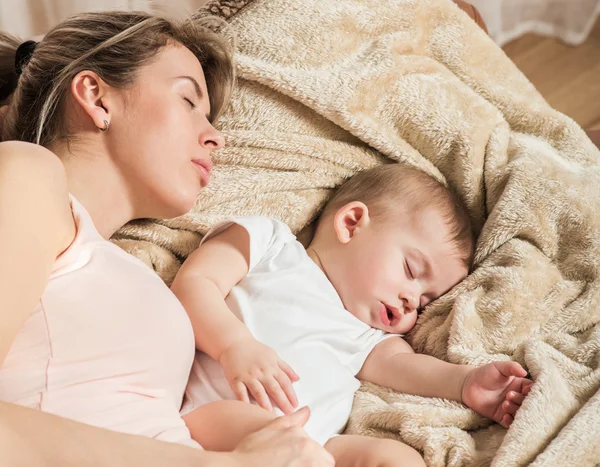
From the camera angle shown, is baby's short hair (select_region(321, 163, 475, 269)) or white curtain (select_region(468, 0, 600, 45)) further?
white curtain (select_region(468, 0, 600, 45))

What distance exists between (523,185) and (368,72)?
403 mm

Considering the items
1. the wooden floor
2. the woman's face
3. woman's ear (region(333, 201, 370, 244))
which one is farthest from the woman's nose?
the wooden floor

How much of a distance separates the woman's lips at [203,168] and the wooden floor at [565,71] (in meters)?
1.77

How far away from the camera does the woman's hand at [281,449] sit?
2.93 feet

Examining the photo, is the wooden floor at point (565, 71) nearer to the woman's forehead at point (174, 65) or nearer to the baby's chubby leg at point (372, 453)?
the woman's forehead at point (174, 65)

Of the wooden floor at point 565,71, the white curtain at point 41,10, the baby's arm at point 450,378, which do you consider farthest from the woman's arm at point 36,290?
the wooden floor at point 565,71

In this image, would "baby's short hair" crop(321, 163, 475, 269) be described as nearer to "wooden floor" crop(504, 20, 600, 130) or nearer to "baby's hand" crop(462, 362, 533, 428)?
"baby's hand" crop(462, 362, 533, 428)

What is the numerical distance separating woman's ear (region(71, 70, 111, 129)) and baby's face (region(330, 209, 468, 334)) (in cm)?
51

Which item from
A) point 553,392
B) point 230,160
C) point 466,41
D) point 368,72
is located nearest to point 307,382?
point 553,392

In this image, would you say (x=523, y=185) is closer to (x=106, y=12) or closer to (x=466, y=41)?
(x=466, y=41)

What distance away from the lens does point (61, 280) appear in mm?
958

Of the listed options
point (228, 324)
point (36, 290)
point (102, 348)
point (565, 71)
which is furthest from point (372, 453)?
point (565, 71)

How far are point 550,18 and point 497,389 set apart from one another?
7.41ft

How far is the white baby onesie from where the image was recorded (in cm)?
116
